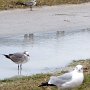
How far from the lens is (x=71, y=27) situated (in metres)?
19.4

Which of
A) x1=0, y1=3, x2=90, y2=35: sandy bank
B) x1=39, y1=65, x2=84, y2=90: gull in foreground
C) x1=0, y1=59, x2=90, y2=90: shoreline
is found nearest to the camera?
x1=39, y1=65, x2=84, y2=90: gull in foreground

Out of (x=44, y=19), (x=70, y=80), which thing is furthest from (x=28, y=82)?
(x=44, y=19)

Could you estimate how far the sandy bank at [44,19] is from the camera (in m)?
18.7

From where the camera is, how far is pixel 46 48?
14039mm

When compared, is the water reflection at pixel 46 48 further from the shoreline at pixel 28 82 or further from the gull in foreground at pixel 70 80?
the gull in foreground at pixel 70 80

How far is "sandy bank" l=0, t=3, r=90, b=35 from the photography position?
18.7 m

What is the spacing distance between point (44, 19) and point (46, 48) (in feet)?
24.9

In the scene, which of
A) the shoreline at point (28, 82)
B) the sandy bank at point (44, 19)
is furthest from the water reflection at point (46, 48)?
the sandy bank at point (44, 19)

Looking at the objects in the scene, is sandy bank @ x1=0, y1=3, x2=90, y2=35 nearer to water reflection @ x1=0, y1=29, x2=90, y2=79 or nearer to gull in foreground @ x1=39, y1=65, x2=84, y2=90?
water reflection @ x1=0, y1=29, x2=90, y2=79

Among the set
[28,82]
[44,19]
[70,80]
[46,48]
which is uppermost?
[70,80]

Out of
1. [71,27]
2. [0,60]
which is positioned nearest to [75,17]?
[71,27]

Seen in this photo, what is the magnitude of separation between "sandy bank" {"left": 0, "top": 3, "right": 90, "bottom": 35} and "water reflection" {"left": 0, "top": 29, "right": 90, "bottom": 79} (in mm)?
1183

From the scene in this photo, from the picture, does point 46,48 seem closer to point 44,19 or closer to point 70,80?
point 70,80

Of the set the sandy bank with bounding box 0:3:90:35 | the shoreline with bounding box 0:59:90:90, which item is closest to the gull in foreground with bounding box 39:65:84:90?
the shoreline with bounding box 0:59:90:90
